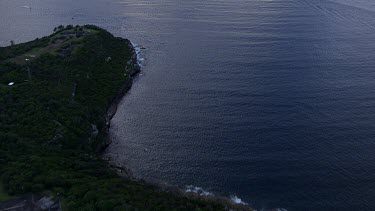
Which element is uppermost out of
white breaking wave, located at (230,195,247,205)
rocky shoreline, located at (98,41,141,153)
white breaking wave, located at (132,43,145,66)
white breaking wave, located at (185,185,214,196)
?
white breaking wave, located at (132,43,145,66)

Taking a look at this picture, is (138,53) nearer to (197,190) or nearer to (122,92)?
(122,92)

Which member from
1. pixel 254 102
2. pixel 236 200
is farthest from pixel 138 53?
pixel 236 200

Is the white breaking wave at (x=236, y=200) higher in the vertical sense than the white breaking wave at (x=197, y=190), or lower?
higher

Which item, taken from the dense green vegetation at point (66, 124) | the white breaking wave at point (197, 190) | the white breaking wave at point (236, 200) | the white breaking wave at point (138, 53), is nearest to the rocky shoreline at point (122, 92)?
the white breaking wave at point (138, 53)

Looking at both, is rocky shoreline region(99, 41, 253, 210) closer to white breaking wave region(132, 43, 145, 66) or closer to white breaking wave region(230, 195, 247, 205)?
white breaking wave region(230, 195, 247, 205)

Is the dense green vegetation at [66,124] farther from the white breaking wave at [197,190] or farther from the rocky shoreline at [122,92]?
the white breaking wave at [197,190]

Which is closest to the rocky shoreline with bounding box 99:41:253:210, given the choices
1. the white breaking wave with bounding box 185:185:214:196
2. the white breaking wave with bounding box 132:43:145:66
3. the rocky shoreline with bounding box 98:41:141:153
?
the rocky shoreline with bounding box 98:41:141:153

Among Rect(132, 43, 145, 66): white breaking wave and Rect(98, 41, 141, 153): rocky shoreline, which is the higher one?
Rect(132, 43, 145, 66): white breaking wave
